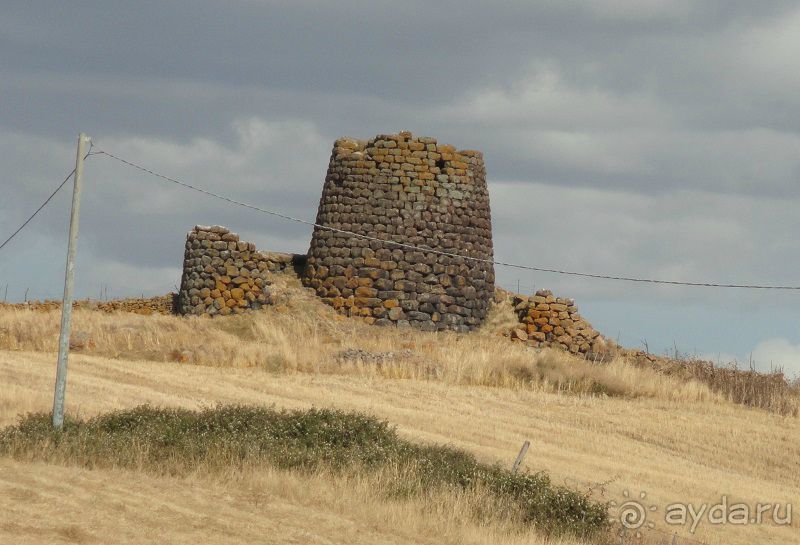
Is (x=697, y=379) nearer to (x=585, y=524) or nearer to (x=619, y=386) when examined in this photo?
(x=619, y=386)

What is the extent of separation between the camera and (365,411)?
23.0 m

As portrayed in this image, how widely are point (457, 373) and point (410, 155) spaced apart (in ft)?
23.4

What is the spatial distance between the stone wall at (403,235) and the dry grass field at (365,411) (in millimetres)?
868

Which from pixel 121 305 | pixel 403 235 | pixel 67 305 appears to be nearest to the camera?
pixel 67 305

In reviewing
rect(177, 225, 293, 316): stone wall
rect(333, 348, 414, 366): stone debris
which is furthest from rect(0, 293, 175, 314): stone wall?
rect(333, 348, 414, 366): stone debris

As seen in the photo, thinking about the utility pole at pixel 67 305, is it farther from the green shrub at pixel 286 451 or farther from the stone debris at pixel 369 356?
the stone debris at pixel 369 356

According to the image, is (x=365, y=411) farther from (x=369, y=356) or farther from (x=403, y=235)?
(x=403, y=235)

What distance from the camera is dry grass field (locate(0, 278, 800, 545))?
47.1 feet

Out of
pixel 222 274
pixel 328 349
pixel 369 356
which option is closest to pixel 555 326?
pixel 369 356

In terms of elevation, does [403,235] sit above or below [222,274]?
above

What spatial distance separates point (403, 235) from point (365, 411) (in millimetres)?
10709

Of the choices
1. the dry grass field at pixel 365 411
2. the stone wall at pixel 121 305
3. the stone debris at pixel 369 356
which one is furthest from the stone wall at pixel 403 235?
the stone wall at pixel 121 305

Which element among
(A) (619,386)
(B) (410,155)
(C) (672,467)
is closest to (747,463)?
(C) (672,467)

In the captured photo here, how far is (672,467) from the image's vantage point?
2172 cm
